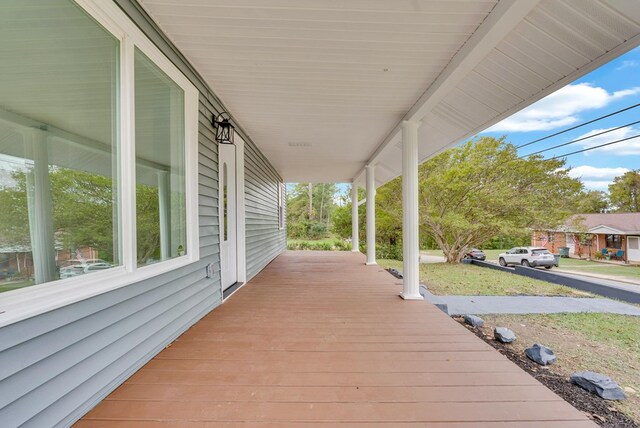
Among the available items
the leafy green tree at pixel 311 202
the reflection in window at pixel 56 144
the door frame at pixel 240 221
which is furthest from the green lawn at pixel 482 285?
the leafy green tree at pixel 311 202

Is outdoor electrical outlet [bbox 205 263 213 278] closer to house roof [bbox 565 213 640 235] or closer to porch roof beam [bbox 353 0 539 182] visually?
porch roof beam [bbox 353 0 539 182]

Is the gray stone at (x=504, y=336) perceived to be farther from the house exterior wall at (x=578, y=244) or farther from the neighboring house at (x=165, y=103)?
the house exterior wall at (x=578, y=244)

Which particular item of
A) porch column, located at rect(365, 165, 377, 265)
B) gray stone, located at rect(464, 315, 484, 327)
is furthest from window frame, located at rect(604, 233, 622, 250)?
gray stone, located at rect(464, 315, 484, 327)

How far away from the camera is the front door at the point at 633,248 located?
15.9m

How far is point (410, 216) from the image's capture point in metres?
3.79

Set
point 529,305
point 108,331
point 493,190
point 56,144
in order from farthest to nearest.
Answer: point 493,190 → point 529,305 → point 108,331 → point 56,144

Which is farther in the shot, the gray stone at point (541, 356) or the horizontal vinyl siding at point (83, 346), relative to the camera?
the gray stone at point (541, 356)

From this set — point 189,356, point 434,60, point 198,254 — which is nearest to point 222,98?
point 198,254

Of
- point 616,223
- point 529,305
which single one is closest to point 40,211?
point 529,305

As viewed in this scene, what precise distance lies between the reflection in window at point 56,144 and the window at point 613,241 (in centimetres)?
2483

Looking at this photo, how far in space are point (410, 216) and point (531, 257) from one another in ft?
41.3

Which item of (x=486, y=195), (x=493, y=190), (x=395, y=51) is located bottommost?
(x=486, y=195)

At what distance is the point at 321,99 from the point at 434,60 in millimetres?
1389

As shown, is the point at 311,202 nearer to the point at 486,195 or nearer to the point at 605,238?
the point at 486,195
